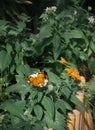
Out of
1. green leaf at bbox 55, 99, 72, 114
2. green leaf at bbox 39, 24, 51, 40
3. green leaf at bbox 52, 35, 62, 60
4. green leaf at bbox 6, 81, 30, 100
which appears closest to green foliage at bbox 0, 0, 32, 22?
green leaf at bbox 39, 24, 51, 40

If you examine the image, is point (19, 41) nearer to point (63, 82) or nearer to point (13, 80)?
point (13, 80)

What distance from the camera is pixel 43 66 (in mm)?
4520

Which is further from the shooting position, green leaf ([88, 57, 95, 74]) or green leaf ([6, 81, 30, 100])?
green leaf ([88, 57, 95, 74])

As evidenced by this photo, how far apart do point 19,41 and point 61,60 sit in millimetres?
439

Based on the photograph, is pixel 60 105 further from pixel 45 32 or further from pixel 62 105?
pixel 45 32

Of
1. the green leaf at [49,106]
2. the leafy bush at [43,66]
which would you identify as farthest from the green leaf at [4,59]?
the green leaf at [49,106]

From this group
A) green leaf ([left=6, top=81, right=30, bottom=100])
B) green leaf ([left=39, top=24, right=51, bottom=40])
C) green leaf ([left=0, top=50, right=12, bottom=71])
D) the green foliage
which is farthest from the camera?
the green foliage

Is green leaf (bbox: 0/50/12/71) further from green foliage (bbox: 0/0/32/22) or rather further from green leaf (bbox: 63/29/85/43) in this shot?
green foliage (bbox: 0/0/32/22)

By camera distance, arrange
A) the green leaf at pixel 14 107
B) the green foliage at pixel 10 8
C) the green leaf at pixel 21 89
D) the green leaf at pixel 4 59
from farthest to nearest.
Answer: the green foliage at pixel 10 8
the green leaf at pixel 4 59
the green leaf at pixel 21 89
the green leaf at pixel 14 107

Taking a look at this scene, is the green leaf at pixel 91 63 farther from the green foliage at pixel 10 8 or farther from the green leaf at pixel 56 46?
the green foliage at pixel 10 8

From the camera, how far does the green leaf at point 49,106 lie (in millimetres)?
3602

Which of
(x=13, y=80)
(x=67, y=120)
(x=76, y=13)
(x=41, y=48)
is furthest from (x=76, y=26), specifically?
(x=67, y=120)

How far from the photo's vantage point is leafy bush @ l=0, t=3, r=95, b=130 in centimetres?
359

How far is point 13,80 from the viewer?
4.24 metres
